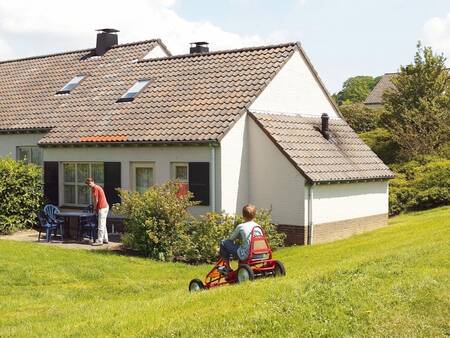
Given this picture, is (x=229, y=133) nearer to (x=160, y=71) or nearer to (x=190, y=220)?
(x=190, y=220)

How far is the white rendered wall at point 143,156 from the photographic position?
20281 mm

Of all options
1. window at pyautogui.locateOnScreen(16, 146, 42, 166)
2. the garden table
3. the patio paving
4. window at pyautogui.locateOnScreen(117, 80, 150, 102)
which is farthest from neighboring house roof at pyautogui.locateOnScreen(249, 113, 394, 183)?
window at pyautogui.locateOnScreen(16, 146, 42, 166)

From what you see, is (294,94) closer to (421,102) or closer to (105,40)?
(105,40)

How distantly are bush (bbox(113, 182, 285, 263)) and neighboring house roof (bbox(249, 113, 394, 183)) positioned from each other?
3.41 m

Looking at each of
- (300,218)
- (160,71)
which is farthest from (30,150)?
(300,218)

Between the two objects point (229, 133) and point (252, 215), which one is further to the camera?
point (229, 133)

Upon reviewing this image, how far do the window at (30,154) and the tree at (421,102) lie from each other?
691 inches

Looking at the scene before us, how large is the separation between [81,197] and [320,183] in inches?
334

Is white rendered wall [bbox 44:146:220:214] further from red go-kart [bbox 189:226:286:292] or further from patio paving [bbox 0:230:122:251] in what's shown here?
red go-kart [bbox 189:226:286:292]

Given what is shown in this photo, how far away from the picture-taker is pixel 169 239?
18.1 meters

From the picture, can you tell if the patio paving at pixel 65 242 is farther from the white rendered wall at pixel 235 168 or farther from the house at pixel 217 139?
the white rendered wall at pixel 235 168

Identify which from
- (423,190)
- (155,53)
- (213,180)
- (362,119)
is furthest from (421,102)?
(213,180)

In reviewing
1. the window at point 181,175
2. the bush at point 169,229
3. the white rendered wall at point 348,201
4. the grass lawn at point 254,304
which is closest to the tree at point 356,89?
the white rendered wall at point 348,201

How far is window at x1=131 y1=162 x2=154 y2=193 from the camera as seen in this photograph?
21.7 metres
